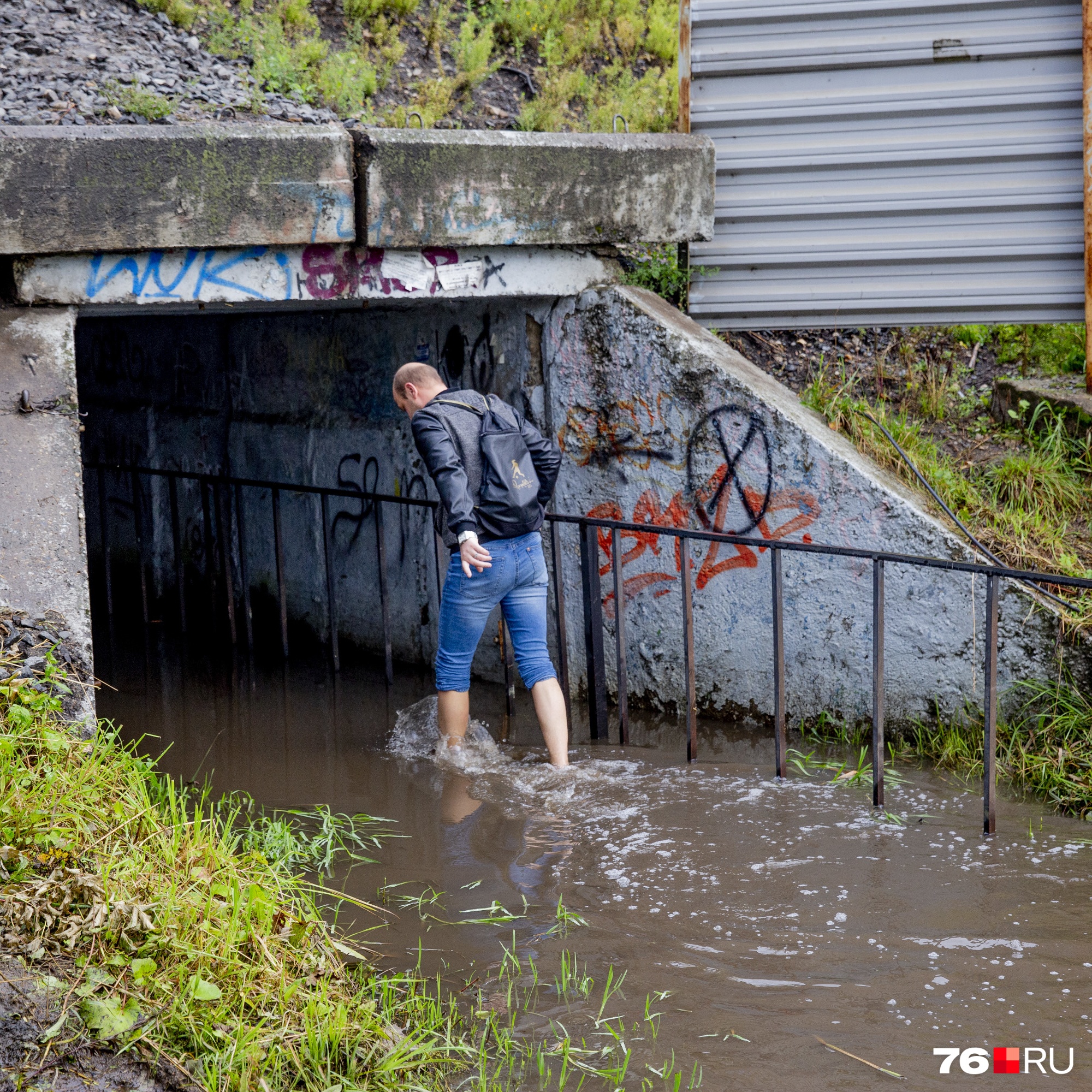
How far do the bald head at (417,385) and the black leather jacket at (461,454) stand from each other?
0.07 meters

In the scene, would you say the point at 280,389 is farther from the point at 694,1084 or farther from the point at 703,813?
the point at 694,1084

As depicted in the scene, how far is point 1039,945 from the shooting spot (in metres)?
3.36

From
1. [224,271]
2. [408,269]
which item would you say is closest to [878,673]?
[408,269]

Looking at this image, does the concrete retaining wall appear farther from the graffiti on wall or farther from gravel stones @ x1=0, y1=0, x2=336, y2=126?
gravel stones @ x1=0, y1=0, x2=336, y2=126

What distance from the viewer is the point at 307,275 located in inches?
210

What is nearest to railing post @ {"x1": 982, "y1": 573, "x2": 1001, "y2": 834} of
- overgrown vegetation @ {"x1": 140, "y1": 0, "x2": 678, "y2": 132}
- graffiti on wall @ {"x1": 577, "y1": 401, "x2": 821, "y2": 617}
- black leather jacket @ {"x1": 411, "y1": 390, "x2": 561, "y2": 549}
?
graffiti on wall @ {"x1": 577, "y1": 401, "x2": 821, "y2": 617}

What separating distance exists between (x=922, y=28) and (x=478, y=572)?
3.92 m

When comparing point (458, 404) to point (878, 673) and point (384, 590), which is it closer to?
point (384, 590)

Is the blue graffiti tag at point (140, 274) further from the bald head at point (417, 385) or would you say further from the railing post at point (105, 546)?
the railing post at point (105, 546)

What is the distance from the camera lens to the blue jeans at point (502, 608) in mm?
4879

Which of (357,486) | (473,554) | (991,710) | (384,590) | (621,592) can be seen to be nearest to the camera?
(991,710)

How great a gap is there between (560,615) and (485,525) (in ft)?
3.39

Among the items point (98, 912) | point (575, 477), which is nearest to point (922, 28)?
point (575, 477)

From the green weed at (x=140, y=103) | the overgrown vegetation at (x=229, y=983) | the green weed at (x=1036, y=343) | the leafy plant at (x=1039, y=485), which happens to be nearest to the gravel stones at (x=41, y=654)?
the overgrown vegetation at (x=229, y=983)
